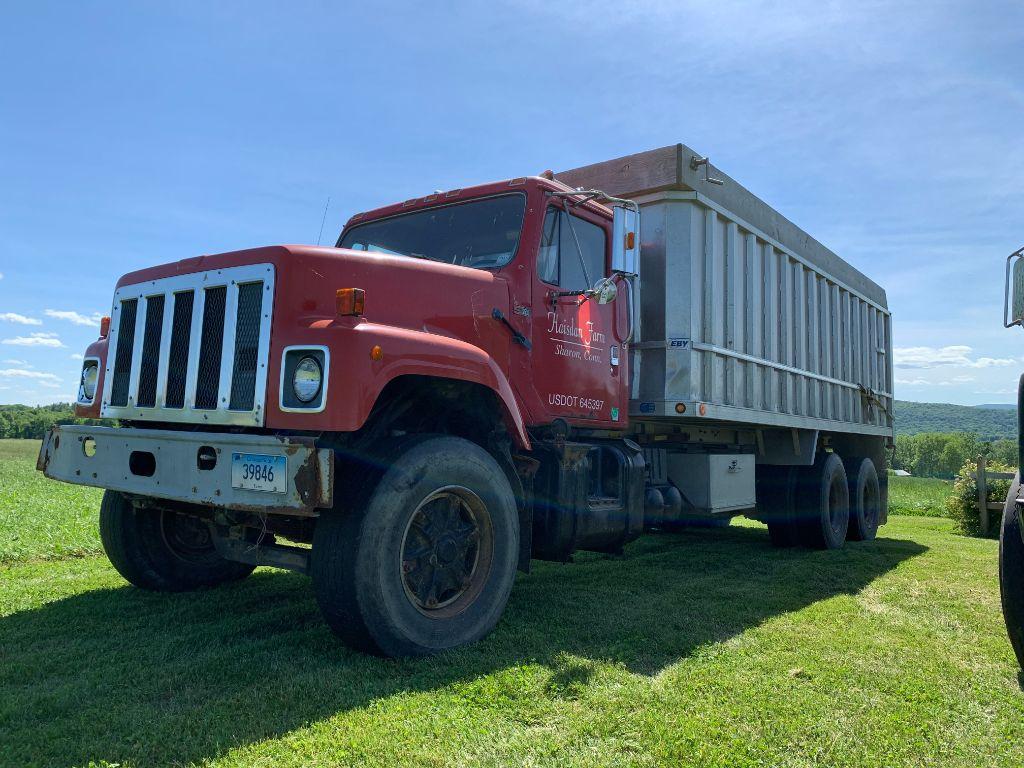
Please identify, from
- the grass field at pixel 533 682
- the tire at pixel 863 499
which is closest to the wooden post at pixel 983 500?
the tire at pixel 863 499

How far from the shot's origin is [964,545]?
34.0 feet

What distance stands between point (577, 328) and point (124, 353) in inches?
117

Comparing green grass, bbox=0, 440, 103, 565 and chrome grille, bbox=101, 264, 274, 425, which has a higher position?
chrome grille, bbox=101, 264, 274, 425

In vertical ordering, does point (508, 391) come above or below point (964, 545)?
above

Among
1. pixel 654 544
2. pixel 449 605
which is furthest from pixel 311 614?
pixel 654 544

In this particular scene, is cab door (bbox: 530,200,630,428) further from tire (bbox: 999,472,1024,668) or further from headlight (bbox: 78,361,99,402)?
headlight (bbox: 78,361,99,402)

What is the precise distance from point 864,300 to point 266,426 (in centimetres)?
973

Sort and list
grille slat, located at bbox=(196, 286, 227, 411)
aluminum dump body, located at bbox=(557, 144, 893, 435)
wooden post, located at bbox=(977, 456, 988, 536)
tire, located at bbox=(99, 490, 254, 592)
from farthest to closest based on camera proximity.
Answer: wooden post, located at bbox=(977, 456, 988, 536)
aluminum dump body, located at bbox=(557, 144, 893, 435)
tire, located at bbox=(99, 490, 254, 592)
grille slat, located at bbox=(196, 286, 227, 411)

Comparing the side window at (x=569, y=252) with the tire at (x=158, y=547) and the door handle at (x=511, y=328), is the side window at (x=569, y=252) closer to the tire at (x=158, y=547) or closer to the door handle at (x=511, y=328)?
the door handle at (x=511, y=328)

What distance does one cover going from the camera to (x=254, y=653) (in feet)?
12.9

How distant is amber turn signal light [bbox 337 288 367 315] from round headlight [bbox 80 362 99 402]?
6.75ft

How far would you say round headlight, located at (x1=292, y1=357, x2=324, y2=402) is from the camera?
3.71m

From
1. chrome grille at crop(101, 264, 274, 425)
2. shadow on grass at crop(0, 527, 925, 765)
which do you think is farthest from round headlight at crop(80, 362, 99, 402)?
shadow on grass at crop(0, 527, 925, 765)

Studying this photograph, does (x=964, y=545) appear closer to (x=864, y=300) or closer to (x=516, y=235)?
(x=864, y=300)
